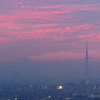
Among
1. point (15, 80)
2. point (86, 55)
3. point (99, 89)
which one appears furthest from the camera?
point (15, 80)

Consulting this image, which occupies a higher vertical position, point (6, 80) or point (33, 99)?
point (6, 80)

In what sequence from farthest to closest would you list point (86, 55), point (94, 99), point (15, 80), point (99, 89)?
point (15, 80) < point (99, 89) < point (86, 55) < point (94, 99)

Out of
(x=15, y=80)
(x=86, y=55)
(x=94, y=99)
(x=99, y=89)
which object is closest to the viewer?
(x=94, y=99)

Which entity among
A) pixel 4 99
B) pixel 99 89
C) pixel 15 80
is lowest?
pixel 4 99

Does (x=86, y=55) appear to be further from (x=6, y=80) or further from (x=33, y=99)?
(x=6, y=80)

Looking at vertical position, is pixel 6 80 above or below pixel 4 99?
above

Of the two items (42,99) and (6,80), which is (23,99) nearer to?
(42,99)

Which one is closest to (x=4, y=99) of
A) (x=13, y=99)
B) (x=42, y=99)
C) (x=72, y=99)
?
(x=13, y=99)

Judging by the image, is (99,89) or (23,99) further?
(99,89)

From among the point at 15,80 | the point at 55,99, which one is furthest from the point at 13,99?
the point at 15,80
